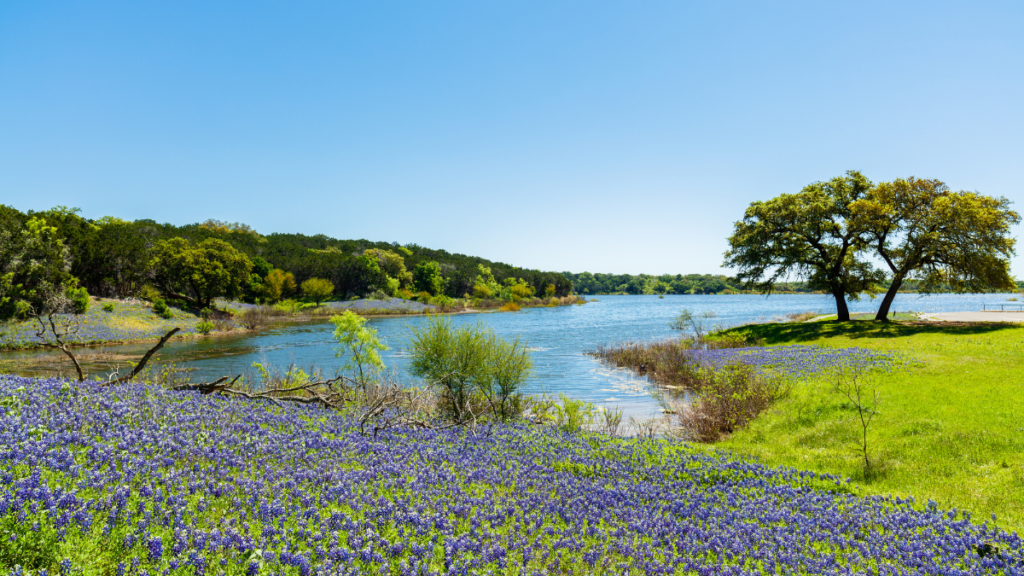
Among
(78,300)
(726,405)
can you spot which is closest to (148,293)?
(78,300)

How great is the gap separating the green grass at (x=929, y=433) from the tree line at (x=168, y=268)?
1637 centimetres

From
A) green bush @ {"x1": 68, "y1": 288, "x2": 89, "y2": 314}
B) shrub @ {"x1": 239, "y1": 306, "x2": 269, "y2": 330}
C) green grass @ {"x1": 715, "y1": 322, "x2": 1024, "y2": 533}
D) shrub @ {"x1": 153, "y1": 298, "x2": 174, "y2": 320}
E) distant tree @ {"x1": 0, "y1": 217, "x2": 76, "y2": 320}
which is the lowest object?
shrub @ {"x1": 239, "y1": 306, "x2": 269, "y2": 330}

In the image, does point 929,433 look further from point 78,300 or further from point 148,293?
point 148,293

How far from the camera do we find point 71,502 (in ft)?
12.5

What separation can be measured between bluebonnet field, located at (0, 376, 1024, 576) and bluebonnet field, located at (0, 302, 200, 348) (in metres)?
34.9

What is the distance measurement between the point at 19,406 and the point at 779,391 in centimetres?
1813

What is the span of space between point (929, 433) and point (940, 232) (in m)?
29.0

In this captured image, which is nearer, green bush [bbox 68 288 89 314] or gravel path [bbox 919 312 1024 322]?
gravel path [bbox 919 312 1024 322]

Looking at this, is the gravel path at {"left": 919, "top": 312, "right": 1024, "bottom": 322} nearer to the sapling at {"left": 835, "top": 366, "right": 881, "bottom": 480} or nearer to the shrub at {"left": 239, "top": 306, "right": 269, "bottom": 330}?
the sapling at {"left": 835, "top": 366, "right": 881, "bottom": 480}

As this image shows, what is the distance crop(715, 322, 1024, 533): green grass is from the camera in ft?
25.9

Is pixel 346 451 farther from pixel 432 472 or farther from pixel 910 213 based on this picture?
pixel 910 213

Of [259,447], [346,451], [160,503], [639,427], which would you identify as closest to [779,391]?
[639,427]

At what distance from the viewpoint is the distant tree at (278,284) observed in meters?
92.8

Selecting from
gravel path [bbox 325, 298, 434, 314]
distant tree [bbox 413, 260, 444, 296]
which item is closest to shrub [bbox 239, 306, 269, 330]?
gravel path [bbox 325, 298, 434, 314]
